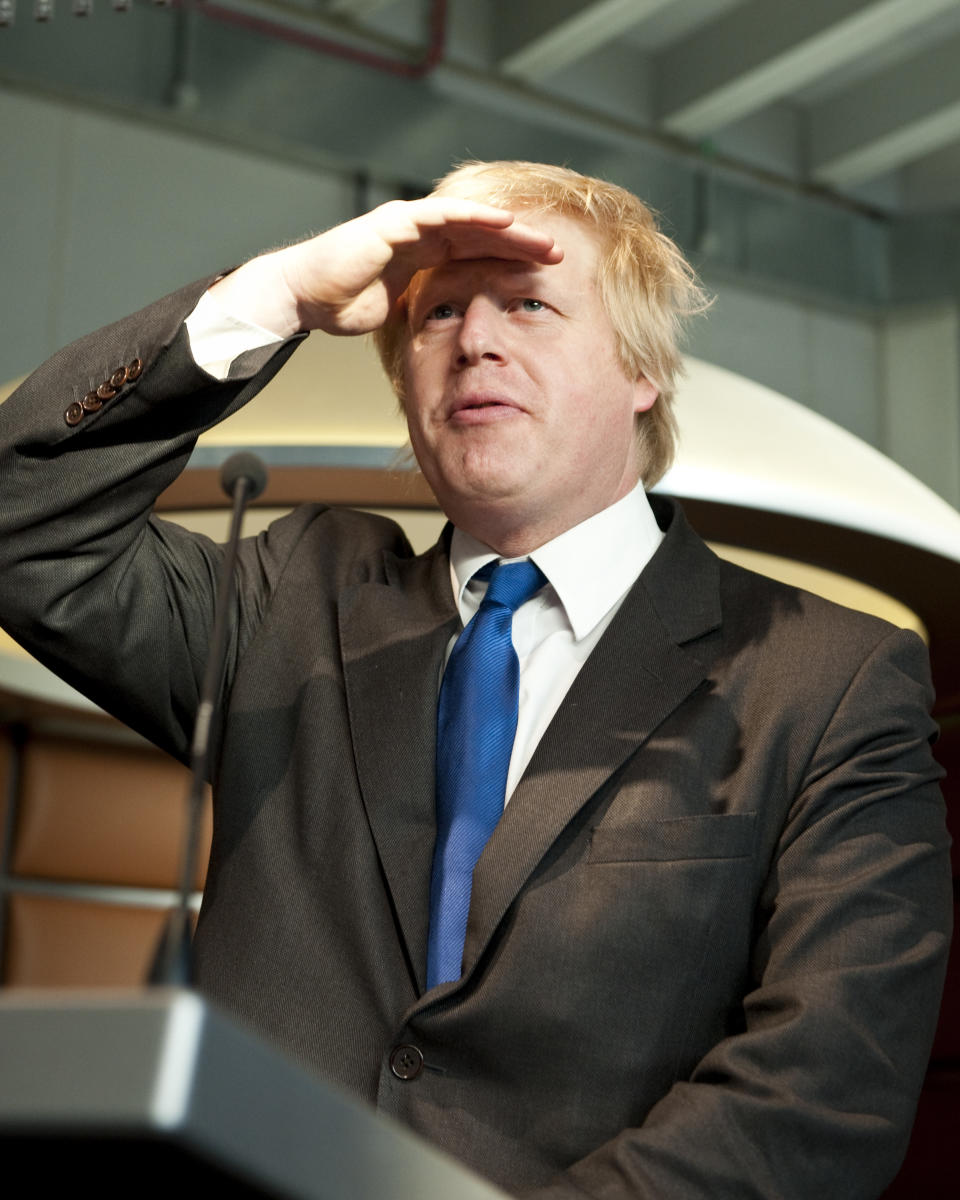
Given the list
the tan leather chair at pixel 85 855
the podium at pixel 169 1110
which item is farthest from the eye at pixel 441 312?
the tan leather chair at pixel 85 855

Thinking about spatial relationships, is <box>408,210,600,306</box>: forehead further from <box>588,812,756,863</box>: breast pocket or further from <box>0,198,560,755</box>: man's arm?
<box>588,812,756,863</box>: breast pocket

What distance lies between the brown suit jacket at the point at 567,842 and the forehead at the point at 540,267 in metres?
0.28

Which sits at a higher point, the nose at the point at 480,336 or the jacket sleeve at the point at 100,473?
the nose at the point at 480,336

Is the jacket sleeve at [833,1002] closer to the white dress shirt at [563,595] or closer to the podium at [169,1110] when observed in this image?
the white dress shirt at [563,595]

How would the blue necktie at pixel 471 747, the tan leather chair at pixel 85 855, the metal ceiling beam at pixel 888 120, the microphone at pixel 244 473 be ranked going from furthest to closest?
1. the metal ceiling beam at pixel 888 120
2. the tan leather chair at pixel 85 855
3. the blue necktie at pixel 471 747
4. the microphone at pixel 244 473

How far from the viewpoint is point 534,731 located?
1.42 metres

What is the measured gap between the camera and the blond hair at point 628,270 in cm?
159

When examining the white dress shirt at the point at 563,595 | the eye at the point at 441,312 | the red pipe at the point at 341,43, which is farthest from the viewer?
the red pipe at the point at 341,43

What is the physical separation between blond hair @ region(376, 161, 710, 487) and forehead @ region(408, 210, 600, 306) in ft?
0.04

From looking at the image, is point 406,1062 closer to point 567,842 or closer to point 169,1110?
point 567,842

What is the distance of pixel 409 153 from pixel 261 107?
18.9 inches

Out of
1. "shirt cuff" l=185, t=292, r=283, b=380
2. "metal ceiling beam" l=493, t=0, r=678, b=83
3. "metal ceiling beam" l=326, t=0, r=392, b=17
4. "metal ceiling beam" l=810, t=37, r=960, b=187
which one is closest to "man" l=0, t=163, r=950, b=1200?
"shirt cuff" l=185, t=292, r=283, b=380

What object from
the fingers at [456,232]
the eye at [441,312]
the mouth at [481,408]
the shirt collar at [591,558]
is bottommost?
the shirt collar at [591,558]

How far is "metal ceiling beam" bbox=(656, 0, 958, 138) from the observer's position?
425 cm
